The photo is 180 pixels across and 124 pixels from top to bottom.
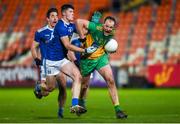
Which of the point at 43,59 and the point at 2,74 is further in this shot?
the point at 2,74

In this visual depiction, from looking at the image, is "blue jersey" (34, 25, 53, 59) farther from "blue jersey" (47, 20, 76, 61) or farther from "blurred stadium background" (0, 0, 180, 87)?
"blurred stadium background" (0, 0, 180, 87)

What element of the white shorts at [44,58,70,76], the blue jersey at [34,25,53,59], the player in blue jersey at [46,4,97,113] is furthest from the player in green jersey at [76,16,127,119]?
the blue jersey at [34,25,53,59]

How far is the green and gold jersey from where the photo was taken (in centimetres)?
1268

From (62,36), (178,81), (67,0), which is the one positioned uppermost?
(67,0)

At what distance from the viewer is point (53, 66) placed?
1295 centimetres

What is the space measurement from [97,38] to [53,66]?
1008 millimetres

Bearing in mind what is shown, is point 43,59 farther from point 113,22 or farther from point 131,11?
point 131,11

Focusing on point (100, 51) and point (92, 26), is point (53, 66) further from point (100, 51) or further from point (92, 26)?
point (92, 26)

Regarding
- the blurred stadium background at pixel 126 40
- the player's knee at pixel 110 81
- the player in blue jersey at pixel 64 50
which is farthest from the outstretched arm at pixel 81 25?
the blurred stadium background at pixel 126 40

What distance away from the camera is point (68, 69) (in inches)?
499

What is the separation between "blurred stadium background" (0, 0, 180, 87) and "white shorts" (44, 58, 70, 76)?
15.2 m

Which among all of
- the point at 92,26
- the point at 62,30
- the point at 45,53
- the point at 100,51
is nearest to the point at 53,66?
the point at 45,53

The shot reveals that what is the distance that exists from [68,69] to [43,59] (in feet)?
2.46

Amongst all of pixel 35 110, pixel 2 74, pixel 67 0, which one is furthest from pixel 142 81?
pixel 35 110
